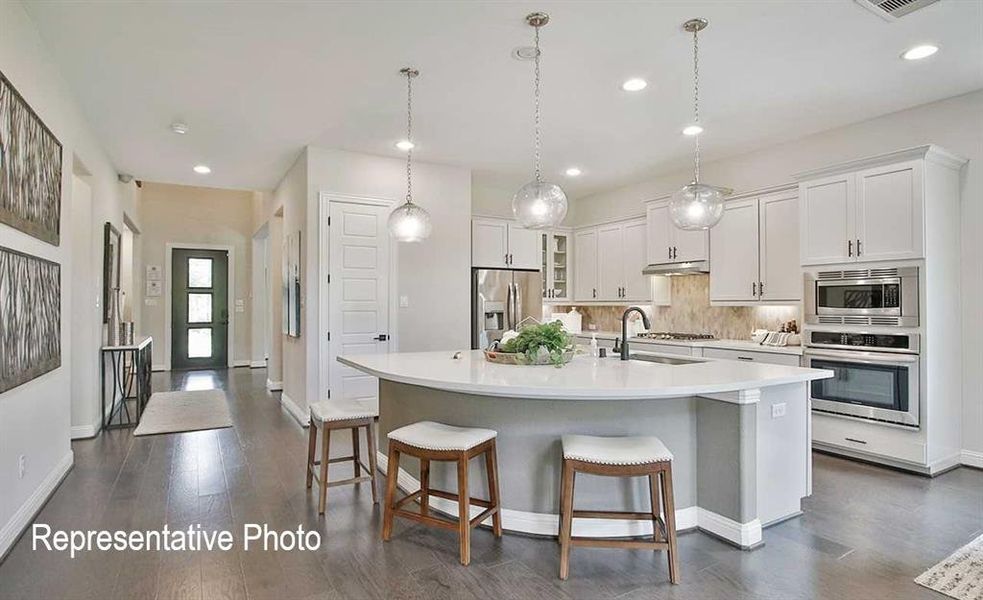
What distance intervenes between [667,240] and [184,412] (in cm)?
555

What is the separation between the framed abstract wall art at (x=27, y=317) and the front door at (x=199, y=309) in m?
6.58

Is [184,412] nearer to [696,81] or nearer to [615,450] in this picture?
[615,450]

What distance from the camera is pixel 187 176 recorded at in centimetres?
648

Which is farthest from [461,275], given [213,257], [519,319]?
[213,257]

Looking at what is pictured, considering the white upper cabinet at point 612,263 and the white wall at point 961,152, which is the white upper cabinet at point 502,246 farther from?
the white wall at point 961,152

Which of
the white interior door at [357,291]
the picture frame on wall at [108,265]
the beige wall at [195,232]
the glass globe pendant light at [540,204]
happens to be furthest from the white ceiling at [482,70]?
the beige wall at [195,232]

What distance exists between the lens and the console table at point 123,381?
5.36 meters

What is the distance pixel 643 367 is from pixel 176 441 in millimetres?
4022

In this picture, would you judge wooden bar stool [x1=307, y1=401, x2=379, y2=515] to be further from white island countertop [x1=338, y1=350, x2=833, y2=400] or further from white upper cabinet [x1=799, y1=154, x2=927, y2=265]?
white upper cabinet [x1=799, y1=154, x2=927, y2=265]

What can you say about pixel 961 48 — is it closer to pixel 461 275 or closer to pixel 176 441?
pixel 461 275

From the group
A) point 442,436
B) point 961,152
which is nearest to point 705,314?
point 961,152

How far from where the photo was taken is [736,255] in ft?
17.3

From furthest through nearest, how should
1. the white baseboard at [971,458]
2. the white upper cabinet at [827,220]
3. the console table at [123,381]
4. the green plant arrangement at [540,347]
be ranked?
the console table at [123,381], the white upper cabinet at [827,220], the white baseboard at [971,458], the green plant arrangement at [540,347]

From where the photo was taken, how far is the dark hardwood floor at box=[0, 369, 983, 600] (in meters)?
2.29
